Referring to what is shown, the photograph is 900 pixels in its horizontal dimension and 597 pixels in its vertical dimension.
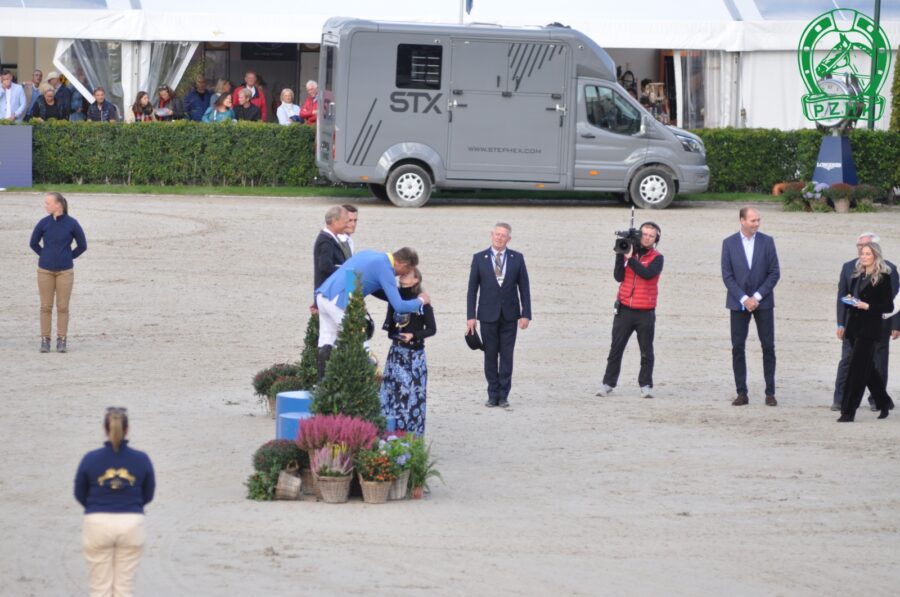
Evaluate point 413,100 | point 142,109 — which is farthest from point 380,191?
point 142,109

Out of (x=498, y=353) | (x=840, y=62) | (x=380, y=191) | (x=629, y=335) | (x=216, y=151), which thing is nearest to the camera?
(x=498, y=353)

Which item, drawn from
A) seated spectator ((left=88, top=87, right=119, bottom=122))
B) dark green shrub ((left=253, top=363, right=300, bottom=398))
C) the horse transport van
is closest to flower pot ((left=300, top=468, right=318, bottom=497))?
dark green shrub ((left=253, top=363, right=300, bottom=398))

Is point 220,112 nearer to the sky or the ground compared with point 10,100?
nearer to the ground

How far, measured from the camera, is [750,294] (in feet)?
47.9

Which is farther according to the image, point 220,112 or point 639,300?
point 220,112

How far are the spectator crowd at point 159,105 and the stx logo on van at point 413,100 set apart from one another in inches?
109

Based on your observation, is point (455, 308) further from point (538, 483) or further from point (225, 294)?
point (538, 483)

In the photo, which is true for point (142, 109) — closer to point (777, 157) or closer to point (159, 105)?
point (159, 105)

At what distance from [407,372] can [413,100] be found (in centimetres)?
1504

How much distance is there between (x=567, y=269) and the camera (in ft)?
70.7

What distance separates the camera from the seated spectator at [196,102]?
29812 millimetres

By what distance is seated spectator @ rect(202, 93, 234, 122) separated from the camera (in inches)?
1147

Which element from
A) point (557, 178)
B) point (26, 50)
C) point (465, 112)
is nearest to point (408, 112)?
point (465, 112)

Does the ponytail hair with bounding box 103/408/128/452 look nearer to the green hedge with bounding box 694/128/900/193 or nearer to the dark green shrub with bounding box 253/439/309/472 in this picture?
the dark green shrub with bounding box 253/439/309/472
